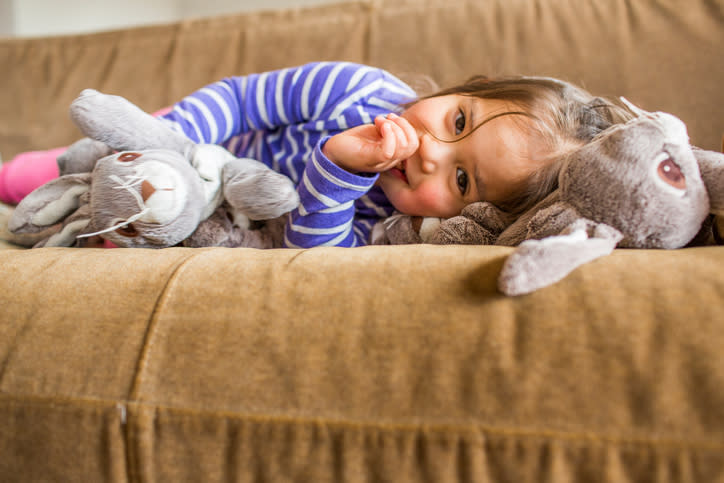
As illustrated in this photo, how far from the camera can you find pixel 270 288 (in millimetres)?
487

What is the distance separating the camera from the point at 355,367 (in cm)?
43

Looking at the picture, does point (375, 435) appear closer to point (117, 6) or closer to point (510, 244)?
point (510, 244)

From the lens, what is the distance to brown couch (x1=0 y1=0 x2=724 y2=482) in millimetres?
378

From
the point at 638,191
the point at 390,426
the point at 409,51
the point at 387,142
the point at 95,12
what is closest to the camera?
the point at 390,426

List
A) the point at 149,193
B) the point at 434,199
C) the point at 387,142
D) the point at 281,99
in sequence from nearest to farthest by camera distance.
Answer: the point at 149,193
the point at 387,142
the point at 434,199
the point at 281,99

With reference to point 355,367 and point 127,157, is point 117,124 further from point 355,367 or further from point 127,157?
point 355,367

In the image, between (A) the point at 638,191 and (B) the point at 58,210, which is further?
(B) the point at 58,210

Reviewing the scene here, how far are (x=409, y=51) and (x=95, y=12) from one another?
175 cm

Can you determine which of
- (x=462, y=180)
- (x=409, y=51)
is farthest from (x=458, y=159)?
(x=409, y=51)

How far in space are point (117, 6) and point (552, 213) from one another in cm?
238

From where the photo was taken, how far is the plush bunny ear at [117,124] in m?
0.67

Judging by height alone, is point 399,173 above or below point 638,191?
below

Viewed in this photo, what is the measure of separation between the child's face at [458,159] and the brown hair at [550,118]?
0.06 ft

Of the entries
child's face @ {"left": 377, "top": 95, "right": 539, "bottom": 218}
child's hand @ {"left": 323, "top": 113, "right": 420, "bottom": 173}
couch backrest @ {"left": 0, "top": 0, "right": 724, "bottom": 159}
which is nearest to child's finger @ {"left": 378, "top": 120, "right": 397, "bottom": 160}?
child's hand @ {"left": 323, "top": 113, "right": 420, "bottom": 173}
